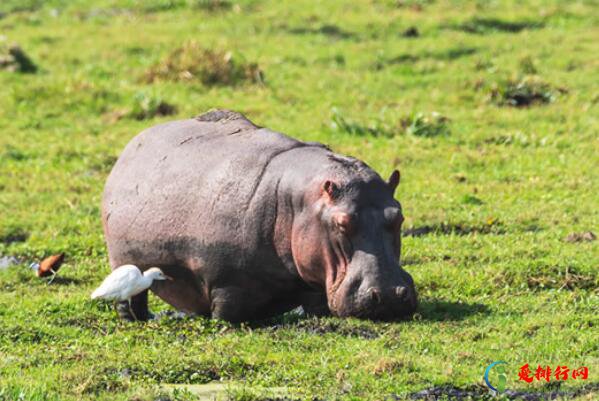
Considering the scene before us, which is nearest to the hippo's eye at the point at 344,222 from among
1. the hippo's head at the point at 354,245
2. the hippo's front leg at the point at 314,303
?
the hippo's head at the point at 354,245

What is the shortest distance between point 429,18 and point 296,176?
42.8 feet

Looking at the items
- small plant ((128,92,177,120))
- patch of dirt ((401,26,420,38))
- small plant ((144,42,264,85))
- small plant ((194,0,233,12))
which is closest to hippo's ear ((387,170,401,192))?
small plant ((128,92,177,120))

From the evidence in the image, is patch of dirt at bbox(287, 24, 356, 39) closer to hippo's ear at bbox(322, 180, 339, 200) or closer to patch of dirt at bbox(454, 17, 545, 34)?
patch of dirt at bbox(454, 17, 545, 34)

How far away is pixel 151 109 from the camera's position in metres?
16.4

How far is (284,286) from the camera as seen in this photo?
8656 mm

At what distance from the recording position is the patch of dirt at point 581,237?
35.9ft

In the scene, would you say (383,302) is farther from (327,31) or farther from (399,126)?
(327,31)

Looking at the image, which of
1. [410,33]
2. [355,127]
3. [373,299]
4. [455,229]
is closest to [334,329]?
[373,299]

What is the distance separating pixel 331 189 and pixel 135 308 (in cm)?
184

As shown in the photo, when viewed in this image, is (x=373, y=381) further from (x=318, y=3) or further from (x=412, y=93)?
(x=318, y=3)

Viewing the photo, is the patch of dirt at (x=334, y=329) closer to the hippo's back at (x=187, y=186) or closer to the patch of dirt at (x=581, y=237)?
the hippo's back at (x=187, y=186)

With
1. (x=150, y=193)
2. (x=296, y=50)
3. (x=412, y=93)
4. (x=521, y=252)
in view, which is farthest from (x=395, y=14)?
(x=150, y=193)

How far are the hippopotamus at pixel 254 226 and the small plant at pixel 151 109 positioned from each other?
265 inches

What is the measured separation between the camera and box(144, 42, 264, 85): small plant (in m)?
17.8
